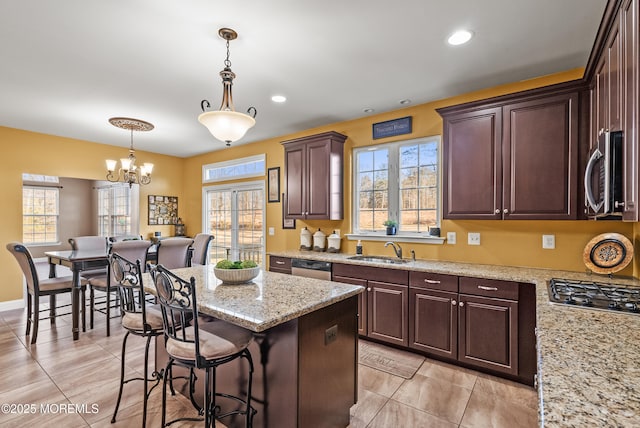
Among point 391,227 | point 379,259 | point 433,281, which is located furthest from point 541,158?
point 379,259

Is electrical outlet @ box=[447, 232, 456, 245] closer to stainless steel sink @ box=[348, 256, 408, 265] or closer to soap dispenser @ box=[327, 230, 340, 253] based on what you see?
stainless steel sink @ box=[348, 256, 408, 265]

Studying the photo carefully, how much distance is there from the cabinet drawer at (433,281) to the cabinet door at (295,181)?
1.79 m

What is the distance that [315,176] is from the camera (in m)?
4.10

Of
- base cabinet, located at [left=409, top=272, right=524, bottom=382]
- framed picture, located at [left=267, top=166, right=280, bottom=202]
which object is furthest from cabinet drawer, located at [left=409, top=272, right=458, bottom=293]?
framed picture, located at [left=267, top=166, right=280, bottom=202]

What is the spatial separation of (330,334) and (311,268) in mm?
1926

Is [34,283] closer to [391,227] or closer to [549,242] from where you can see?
[391,227]

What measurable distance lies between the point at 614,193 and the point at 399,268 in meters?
1.87

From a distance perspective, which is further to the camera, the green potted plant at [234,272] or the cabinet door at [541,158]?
the cabinet door at [541,158]

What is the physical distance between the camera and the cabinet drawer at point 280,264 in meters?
4.06

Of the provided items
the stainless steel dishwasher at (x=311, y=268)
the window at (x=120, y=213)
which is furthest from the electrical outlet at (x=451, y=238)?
the window at (x=120, y=213)

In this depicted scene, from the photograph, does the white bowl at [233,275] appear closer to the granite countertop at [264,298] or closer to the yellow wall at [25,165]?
the granite countertop at [264,298]

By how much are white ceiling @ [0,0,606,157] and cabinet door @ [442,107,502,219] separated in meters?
0.43

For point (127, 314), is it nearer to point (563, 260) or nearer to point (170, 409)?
point (170, 409)

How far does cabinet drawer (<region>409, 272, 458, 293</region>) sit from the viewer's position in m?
2.83
